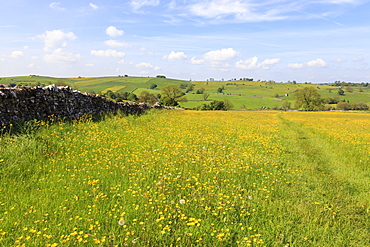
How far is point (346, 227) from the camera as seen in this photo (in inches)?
167

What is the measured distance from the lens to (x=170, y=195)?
15.8 feet

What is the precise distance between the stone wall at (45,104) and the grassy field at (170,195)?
1.79m

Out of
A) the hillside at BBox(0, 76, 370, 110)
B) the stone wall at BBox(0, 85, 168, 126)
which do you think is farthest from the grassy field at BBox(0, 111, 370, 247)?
the hillside at BBox(0, 76, 370, 110)

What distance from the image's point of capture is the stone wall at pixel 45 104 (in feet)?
29.1

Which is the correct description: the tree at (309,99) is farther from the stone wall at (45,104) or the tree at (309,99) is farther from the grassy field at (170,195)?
the stone wall at (45,104)

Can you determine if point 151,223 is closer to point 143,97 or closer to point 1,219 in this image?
point 1,219

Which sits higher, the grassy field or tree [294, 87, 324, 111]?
tree [294, 87, 324, 111]

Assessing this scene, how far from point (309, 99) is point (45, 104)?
266 ft

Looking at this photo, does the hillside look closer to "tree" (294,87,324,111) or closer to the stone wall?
"tree" (294,87,324,111)

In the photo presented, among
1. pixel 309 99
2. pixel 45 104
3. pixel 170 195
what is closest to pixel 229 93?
pixel 309 99

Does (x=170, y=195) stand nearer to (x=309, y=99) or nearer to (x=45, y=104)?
(x=45, y=104)

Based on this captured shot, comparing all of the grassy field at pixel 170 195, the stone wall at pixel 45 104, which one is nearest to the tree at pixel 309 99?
the grassy field at pixel 170 195

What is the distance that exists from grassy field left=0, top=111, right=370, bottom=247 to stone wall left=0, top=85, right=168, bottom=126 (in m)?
1.79

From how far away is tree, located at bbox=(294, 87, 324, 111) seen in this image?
71.3 m
